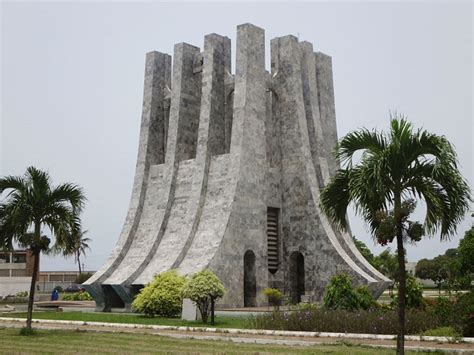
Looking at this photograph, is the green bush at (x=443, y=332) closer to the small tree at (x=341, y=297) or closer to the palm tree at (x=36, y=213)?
the small tree at (x=341, y=297)

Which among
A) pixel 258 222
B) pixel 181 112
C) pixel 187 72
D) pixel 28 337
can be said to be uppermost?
pixel 187 72

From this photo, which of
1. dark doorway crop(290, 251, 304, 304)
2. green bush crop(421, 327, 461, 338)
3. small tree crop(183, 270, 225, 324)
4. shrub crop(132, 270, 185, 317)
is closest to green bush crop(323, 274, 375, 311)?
small tree crop(183, 270, 225, 324)

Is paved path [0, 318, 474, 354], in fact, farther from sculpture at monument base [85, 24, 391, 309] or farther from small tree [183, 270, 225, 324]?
sculpture at monument base [85, 24, 391, 309]

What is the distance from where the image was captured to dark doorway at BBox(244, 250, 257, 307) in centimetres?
3397

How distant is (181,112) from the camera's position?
3712 cm

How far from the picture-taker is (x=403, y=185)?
13008 mm

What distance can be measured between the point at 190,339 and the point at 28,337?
4545 mm

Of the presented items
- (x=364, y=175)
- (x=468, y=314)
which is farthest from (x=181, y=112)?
(x=364, y=175)

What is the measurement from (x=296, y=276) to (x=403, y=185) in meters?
23.8

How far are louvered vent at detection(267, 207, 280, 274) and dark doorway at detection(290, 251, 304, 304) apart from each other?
88 cm

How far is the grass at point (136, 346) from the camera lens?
14633 millimetres

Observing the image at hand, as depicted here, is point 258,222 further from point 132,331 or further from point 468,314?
point 468,314

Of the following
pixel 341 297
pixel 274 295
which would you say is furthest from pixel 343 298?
pixel 274 295

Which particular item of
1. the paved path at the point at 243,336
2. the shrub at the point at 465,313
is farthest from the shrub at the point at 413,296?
the paved path at the point at 243,336
